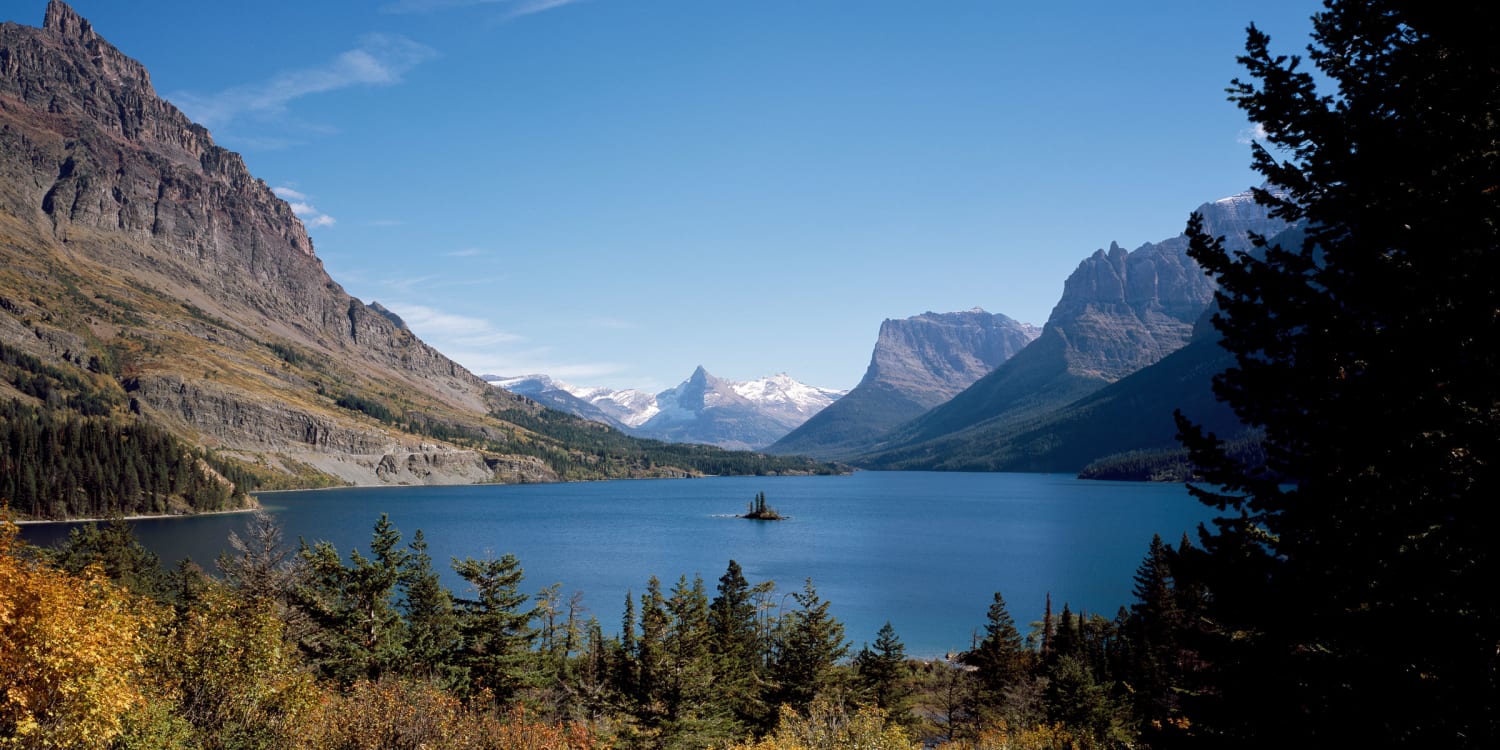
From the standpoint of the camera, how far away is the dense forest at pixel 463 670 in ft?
62.0

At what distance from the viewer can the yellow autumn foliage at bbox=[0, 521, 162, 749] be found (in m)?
17.8

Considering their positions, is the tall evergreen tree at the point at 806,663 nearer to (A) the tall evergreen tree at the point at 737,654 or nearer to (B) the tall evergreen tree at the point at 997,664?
(A) the tall evergreen tree at the point at 737,654

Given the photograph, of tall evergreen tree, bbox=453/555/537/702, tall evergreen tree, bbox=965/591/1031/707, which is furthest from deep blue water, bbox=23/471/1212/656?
tall evergreen tree, bbox=453/555/537/702

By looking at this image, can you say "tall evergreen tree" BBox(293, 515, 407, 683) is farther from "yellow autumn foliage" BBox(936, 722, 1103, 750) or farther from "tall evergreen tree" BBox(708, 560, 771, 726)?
"yellow autumn foliage" BBox(936, 722, 1103, 750)

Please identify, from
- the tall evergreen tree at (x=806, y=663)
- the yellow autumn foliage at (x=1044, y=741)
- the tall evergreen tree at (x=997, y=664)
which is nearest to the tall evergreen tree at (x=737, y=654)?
the tall evergreen tree at (x=806, y=663)

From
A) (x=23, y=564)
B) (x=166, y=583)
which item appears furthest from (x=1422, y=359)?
(x=166, y=583)

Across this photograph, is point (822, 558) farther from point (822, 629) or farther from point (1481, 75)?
point (1481, 75)

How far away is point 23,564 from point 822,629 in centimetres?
3893

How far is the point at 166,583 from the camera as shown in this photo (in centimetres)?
7656

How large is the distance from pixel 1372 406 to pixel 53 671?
2682 centimetres

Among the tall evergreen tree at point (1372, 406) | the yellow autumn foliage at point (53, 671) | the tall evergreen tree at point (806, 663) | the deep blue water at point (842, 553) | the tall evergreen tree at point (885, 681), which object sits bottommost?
the deep blue water at point (842, 553)

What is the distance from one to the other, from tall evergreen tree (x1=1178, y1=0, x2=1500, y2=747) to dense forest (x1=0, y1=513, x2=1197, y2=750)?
6.71 ft

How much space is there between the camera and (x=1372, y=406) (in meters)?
Answer: 10.1

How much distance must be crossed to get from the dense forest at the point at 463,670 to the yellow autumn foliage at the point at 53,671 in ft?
0.17
